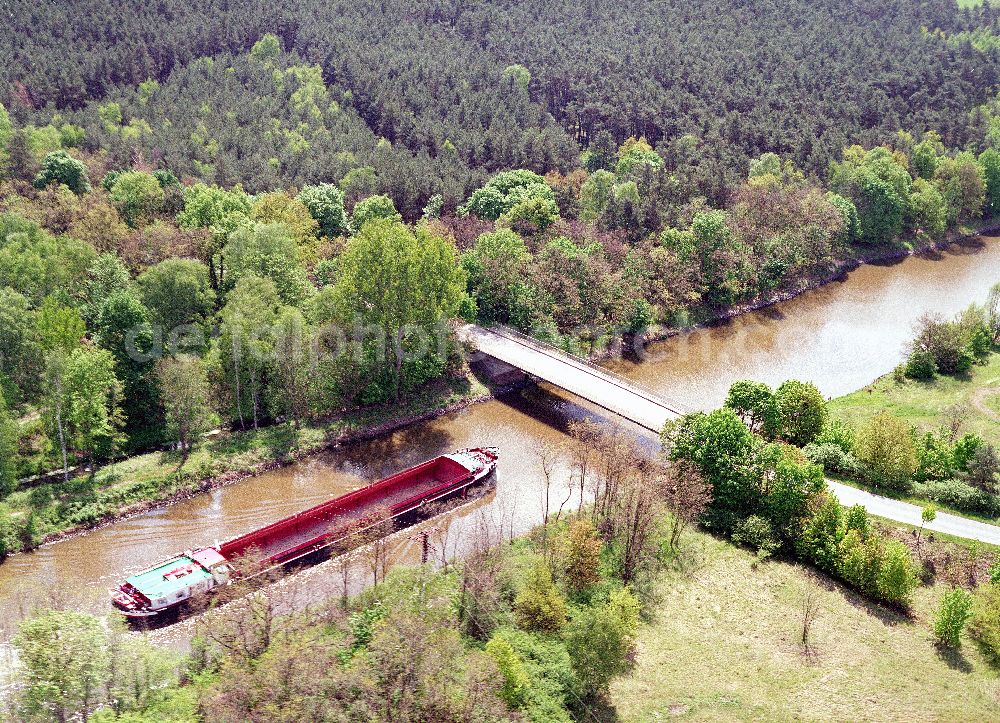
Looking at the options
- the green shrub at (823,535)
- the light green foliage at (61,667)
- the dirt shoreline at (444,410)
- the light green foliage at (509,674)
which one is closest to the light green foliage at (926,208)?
the dirt shoreline at (444,410)

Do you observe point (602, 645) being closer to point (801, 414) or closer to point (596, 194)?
point (801, 414)

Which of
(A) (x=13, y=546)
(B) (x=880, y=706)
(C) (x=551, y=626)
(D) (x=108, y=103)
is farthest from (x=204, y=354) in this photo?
(D) (x=108, y=103)

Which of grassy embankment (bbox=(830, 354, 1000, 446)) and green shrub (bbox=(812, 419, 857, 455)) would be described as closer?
green shrub (bbox=(812, 419, 857, 455))

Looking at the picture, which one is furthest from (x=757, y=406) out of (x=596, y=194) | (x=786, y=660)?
(x=596, y=194)

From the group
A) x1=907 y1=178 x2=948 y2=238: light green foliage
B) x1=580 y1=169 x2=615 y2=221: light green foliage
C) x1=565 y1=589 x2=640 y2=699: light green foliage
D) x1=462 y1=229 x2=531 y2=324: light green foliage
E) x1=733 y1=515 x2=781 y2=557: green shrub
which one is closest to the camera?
x1=565 y1=589 x2=640 y2=699: light green foliage

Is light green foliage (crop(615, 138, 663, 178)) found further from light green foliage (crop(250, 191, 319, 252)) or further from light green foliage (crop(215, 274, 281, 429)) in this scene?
light green foliage (crop(215, 274, 281, 429))

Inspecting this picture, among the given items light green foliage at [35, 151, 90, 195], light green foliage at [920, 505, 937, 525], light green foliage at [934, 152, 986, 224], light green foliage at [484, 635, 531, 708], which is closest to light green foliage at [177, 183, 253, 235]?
light green foliage at [35, 151, 90, 195]

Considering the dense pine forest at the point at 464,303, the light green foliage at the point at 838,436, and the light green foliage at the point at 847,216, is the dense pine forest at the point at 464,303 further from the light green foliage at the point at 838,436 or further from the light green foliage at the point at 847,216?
the light green foliage at the point at 847,216
